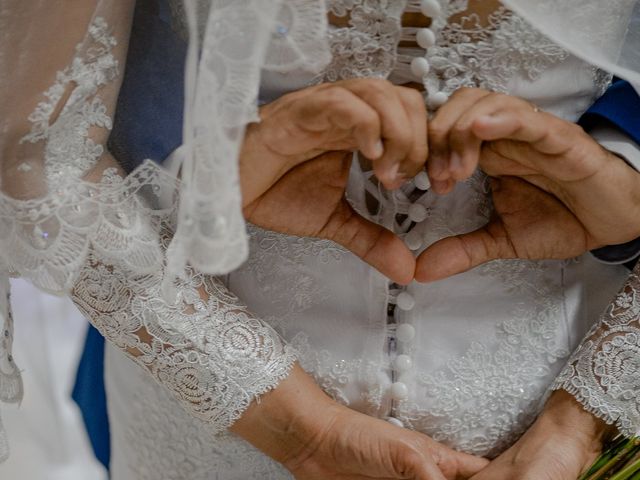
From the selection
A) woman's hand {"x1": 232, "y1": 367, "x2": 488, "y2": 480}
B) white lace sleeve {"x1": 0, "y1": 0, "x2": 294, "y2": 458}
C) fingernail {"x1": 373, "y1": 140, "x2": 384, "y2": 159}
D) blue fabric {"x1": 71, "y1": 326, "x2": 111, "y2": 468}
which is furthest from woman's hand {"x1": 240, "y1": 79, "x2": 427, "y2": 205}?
blue fabric {"x1": 71, "y1": 326, "x2": 111, "y2": 468}

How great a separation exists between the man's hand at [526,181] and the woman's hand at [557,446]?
153mm

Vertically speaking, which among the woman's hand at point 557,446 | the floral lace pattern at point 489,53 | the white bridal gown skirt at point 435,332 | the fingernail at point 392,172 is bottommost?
the woman's hand at point 557,446

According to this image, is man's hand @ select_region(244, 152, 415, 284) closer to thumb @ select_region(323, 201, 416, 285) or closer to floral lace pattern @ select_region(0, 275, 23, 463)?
thumb @ select_region(323, 201, 416, 285)

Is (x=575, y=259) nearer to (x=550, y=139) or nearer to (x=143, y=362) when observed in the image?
(x=550, y=139)

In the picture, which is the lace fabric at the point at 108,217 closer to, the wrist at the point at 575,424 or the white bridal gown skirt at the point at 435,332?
the white bridal gown skirt at the point at 435,332

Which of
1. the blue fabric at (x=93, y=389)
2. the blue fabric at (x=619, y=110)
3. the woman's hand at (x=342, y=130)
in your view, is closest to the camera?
the woman's hand at (x=342, y=130)

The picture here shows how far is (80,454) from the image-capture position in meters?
1.72

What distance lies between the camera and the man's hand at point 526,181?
649 millimetres

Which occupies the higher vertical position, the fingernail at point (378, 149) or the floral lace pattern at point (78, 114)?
the fingernail at point (378, 149)

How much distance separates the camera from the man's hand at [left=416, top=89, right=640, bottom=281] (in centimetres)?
65

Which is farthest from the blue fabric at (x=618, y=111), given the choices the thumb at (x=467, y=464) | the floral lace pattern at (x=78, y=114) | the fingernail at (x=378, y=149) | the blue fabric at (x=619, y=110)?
the floral lace pattern at (x=78, y=114)

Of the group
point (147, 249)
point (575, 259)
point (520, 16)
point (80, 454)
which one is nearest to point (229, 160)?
→ point (147, 249)

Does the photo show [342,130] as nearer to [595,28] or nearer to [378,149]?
[378,149]

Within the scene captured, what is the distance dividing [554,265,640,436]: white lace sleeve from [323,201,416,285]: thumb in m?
0.19
